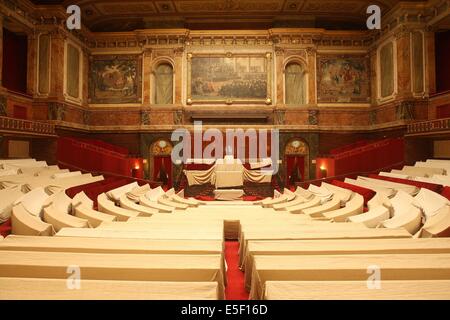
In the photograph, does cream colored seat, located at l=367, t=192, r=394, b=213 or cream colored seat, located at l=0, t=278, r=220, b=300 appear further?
cream colored seat, located at l=367, t=192, r=394, b=213

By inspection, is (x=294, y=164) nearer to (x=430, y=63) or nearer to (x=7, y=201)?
(x=430, y=63)

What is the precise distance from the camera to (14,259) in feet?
7.14

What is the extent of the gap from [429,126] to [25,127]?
1471cm

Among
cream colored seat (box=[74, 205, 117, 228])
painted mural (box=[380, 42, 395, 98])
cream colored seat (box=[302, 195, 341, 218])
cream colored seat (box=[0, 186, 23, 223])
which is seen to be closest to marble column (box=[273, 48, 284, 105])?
painted mural (box=[380, 42, 395, 98])

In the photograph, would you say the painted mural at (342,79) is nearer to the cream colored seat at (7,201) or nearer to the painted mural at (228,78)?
the painted mural at (228,78)

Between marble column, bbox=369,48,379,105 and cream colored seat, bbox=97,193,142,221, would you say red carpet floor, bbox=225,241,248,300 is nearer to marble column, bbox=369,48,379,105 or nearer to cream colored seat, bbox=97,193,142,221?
cream colored seat, bbox=97,193,142,221

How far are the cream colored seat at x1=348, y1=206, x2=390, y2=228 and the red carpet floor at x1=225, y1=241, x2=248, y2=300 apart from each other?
1829 mm

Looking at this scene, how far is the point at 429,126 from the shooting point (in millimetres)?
11125

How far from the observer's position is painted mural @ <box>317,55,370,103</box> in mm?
15586

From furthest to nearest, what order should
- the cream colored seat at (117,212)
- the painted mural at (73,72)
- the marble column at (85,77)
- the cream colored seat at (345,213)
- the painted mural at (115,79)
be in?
the painted mural at (115,79)
the marble column at (85,77)
the painted mural at (73,72)
the cream colored seat at (117,212)
the cream colored seat at (345,213)

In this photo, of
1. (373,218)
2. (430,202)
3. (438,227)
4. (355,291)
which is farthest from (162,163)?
(355,291)

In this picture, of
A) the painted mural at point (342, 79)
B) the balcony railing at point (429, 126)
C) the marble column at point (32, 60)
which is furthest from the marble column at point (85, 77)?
the balcony railing at point (429, 126)

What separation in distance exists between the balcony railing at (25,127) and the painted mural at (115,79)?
420cm

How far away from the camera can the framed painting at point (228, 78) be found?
1573 centimetres
